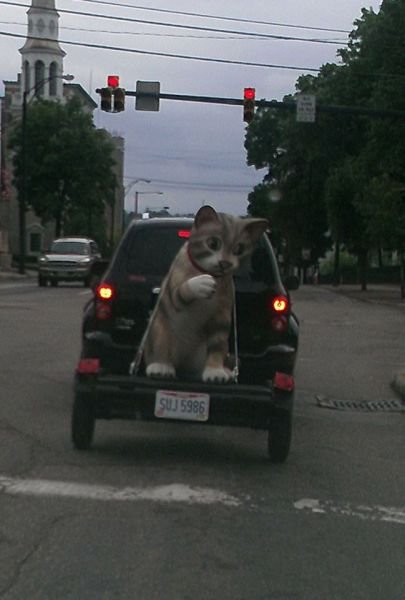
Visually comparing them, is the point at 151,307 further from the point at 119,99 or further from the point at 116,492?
the point at 119,99

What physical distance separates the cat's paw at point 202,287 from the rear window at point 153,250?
1.71m

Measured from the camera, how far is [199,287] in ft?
28.9

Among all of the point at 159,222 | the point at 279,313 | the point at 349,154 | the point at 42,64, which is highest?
the point at 42,64

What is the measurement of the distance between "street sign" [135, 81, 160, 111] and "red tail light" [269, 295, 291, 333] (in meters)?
19.4

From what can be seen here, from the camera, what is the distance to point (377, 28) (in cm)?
4391

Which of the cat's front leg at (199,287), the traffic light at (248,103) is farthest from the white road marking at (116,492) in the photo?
the traffic light at (248,103)

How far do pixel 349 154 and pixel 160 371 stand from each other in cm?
4807

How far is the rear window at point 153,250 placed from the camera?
10.6m

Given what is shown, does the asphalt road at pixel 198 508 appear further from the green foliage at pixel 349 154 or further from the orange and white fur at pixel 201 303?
the green foliage at pixel 349 154

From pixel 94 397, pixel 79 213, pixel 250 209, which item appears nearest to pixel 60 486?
pixel 94 397

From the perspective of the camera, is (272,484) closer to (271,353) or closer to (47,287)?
(271,353)

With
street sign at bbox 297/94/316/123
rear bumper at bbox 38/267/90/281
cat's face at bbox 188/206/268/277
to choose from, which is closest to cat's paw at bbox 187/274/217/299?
cat's face at bbox 188/206/268/277

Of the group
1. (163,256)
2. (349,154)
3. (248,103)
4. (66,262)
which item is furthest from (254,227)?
(349,154)

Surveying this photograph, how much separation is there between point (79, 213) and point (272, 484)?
73.9m
